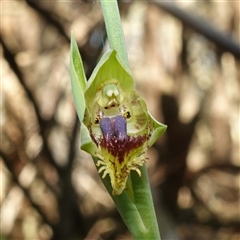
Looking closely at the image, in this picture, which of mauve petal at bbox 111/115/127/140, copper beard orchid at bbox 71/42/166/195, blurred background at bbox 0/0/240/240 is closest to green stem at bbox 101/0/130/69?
copper beard orchid at bbox 71/42/166/195

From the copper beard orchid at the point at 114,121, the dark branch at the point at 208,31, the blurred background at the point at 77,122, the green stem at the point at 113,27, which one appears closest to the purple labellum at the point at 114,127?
the copper beard orchid at the point at 114,121

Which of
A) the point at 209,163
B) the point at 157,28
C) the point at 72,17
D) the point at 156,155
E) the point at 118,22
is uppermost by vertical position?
the point at 118,22

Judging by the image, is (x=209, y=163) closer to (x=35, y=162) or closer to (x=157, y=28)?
(x=157, y=28)

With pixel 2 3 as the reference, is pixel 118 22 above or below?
above

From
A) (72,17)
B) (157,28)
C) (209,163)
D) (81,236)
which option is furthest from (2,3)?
(209,163)

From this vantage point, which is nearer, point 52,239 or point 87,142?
point 87,142

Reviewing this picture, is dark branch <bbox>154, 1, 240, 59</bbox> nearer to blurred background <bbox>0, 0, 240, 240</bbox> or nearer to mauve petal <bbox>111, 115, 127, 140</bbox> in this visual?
blurred background <bbox>0, 0, 240, 240</bbox>

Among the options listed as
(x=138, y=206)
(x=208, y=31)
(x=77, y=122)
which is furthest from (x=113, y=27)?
(x=77, y=122)

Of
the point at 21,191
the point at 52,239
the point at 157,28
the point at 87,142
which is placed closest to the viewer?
the point at 87,142
